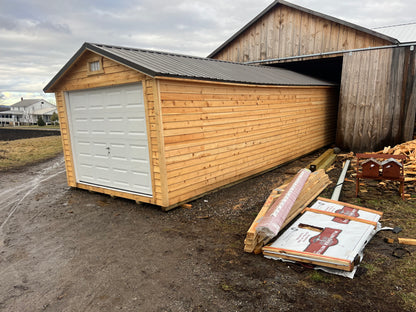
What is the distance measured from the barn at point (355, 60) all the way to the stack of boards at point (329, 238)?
758 cm

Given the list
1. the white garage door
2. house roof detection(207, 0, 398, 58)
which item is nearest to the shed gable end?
the white garage door

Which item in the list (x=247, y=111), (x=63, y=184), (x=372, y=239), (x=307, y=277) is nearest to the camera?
(x=307, y=277)

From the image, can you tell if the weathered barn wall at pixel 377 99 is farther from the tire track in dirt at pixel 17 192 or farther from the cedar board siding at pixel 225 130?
the tire track in dirt at pixel 17 192

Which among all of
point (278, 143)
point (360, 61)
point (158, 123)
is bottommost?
point (278, 143)

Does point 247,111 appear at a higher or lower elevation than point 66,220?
higher

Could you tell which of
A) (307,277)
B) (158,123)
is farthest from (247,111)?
(307,277)

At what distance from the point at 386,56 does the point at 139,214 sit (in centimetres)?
1138

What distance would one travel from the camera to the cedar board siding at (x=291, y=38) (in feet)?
39.8

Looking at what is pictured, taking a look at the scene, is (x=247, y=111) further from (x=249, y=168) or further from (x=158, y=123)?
(x=158, y=123)

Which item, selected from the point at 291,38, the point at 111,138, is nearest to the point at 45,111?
the point at 291,38

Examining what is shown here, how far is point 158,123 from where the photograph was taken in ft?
20.1

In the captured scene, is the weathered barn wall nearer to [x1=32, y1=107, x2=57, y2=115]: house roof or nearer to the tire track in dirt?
the tire track in dirt

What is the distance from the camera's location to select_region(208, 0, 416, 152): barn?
10992 mm

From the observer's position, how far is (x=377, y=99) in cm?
1153
